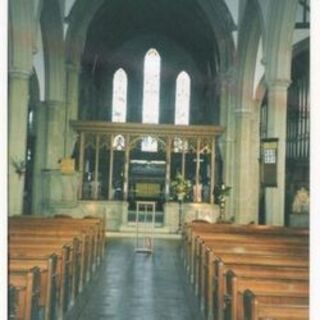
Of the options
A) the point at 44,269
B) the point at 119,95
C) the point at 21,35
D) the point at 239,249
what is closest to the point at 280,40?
the point at 21,35

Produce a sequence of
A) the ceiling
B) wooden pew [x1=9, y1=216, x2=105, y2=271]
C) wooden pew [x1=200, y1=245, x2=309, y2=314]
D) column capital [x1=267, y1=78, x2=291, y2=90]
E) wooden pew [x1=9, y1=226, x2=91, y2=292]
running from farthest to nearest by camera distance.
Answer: the ceiling
column capital [x1=267, y1=78, x2=291, y2=90]
wooden pew [x1=9, y1=216, x2=105, y2=271]
wooden pew [x1=9, y1=226, x2=91, y2=292]
wooden pew [x1=200, y1=245, x2=309, y2=314]

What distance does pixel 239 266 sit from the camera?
5336 millimetres

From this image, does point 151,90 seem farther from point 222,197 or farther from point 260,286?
point 260,286

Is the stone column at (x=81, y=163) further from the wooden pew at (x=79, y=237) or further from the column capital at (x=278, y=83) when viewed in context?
the wooden pew at (x=79, y=237)

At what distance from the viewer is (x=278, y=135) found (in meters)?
13.1

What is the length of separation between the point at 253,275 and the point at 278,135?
28.6ft

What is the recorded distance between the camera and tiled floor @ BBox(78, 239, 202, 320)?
6719 millimetres

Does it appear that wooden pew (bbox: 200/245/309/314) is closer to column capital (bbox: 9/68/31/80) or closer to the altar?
column capital (bbox: 9/68/31/80)

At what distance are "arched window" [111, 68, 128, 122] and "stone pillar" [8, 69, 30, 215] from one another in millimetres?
19215

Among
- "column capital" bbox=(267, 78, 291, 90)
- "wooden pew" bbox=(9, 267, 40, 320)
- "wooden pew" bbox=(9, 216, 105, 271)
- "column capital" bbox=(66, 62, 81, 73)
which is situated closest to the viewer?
"wooden pew" bbox=(9, 267, 40, 320)

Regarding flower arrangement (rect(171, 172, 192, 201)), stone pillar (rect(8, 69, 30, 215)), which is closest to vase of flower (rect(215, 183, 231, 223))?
flower arrangement (rect(171, 172, 192, 201))

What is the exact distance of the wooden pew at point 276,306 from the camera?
10.2ft
